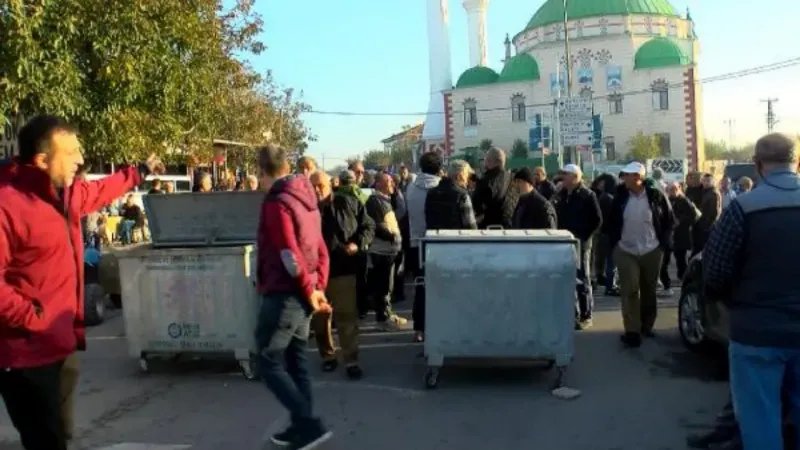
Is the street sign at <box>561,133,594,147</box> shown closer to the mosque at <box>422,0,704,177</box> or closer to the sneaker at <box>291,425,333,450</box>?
the sneaker at <box>291,425,333,450</box>

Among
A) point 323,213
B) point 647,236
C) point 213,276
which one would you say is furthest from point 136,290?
point 647,236

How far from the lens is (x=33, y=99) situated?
12.1 m

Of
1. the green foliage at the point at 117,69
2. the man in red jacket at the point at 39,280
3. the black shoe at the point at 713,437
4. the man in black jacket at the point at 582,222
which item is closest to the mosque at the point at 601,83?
the green foliage at the point at 117,69

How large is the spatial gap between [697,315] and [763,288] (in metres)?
4.21

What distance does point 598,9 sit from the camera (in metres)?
71.8

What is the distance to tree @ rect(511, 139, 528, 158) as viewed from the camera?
7056cm

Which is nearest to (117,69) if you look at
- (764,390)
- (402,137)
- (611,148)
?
(764,390)

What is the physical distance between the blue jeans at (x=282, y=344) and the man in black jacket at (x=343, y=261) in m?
2.04

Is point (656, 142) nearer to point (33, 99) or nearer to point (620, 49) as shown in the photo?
point (620, 49)

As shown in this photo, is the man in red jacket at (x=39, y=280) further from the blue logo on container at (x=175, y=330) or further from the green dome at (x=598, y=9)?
the green dome at (x=598, y=9)

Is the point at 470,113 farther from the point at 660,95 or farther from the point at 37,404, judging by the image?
the point at 37,404

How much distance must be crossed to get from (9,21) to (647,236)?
888 cm

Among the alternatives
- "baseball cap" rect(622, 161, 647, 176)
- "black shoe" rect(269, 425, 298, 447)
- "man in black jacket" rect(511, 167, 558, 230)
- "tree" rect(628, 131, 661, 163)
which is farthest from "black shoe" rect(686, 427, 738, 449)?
"tree" rect(628, 131, 661, 163)

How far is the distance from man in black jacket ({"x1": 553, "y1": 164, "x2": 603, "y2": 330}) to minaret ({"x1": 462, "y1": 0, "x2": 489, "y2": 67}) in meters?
73.5
